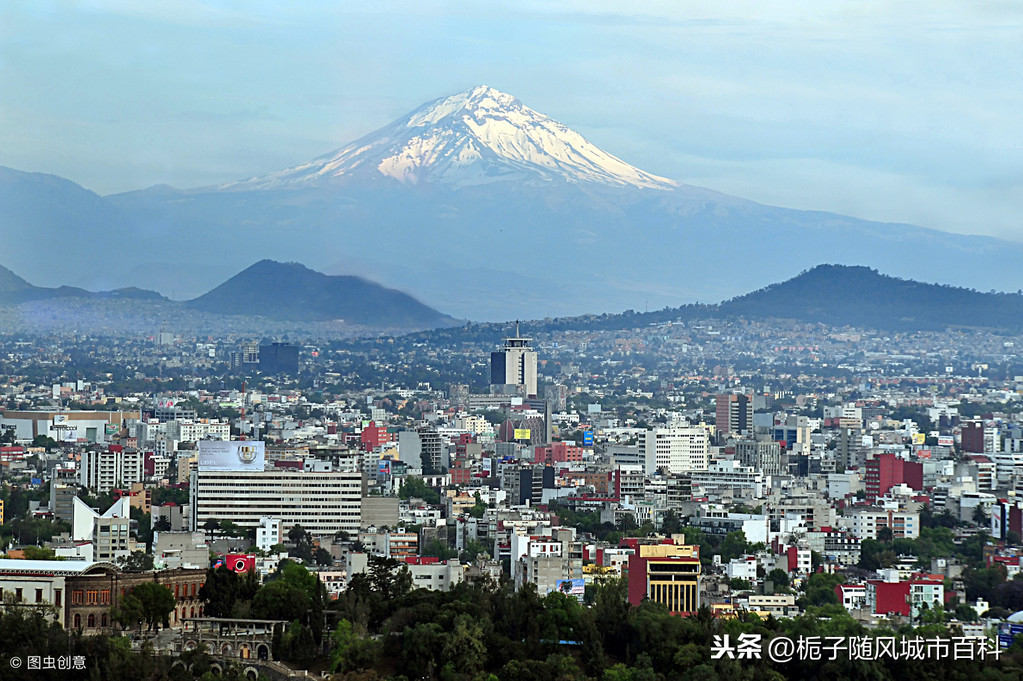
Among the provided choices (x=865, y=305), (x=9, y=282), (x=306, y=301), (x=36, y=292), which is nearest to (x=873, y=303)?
(x=865, y=305)

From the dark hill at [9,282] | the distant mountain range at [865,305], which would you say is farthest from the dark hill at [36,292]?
the distant mountain range at [865,305]

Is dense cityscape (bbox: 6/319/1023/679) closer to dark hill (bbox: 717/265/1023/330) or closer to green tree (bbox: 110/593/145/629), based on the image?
green tree (bbox: 110/593/145/629)

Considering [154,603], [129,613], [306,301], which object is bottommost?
[129,613]

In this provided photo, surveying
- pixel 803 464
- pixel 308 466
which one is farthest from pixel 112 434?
pixel 308 466

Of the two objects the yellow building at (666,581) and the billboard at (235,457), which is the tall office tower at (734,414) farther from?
the yellow building at (666,581)

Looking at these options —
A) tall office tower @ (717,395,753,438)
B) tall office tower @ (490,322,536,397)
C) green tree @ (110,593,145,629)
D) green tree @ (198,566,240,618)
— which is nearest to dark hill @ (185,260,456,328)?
tall office tower @ (490,322,536,397)

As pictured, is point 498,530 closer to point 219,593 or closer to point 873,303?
point 219,593

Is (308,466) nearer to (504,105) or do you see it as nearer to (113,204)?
(113,204)
